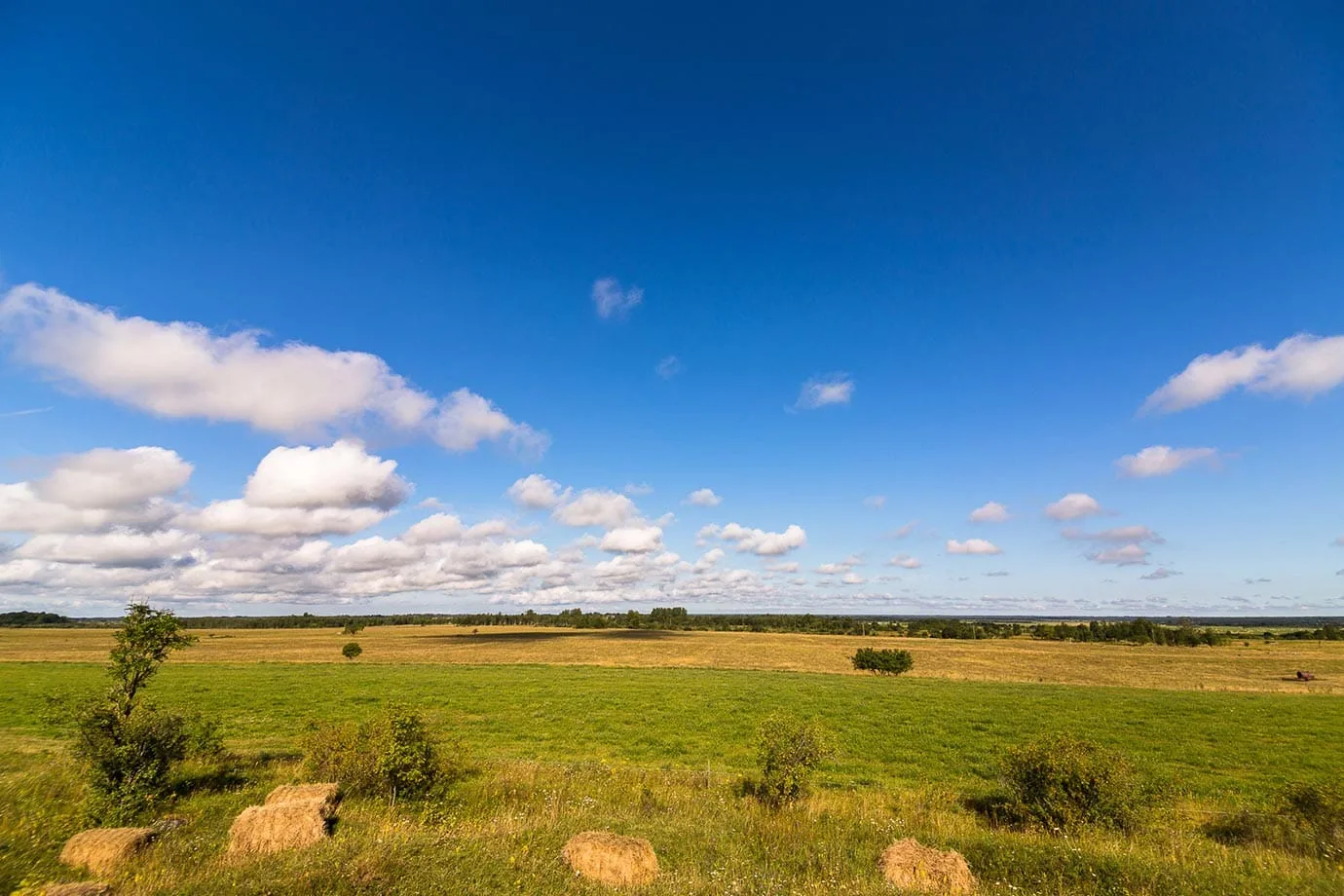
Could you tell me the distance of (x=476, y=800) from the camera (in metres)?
16.8

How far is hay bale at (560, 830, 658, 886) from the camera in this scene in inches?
432

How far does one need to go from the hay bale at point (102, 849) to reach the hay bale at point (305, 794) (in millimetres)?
2332

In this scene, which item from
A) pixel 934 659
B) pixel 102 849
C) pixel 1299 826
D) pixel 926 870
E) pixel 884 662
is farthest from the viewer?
pixel 934 659

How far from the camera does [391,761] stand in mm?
15914

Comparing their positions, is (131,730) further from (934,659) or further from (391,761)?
(934,659)

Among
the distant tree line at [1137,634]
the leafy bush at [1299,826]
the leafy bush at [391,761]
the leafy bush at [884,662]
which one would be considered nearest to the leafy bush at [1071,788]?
the leafy bush at [1299,826]

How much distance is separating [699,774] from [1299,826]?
17.0 metres

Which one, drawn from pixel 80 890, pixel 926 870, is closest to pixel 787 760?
pixel 926 870

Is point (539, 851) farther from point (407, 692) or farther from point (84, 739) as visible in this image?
point (407, 692)

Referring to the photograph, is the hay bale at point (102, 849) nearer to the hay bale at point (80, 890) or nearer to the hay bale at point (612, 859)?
the hay bale at point (80, 890)

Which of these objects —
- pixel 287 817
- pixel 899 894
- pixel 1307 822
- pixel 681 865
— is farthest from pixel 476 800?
pixel 1307 822

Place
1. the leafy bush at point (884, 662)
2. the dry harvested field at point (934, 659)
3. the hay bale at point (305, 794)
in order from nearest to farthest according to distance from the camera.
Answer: the hay bale at point (305, 794) → the dry harvested field at point (934, 659) → the leafy bush at point (884, 662)

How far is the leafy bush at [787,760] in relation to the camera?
1752 cm

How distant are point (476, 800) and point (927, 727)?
3063cm
